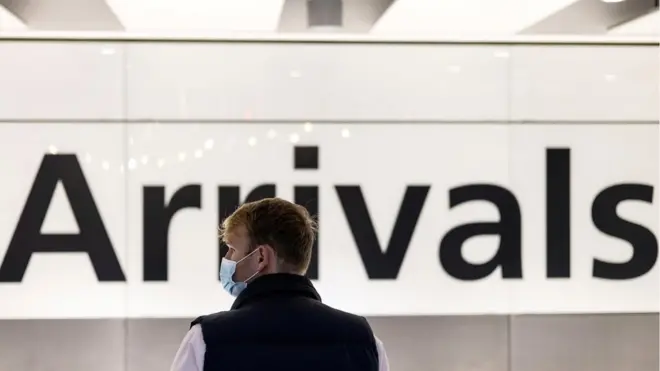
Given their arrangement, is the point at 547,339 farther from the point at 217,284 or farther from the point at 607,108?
the point at 217,284

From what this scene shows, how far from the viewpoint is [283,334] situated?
5.33 ft

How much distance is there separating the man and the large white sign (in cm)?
189

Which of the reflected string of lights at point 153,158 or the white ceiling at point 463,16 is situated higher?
the white ceiling at point 463,16

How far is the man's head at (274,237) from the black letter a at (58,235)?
2041 mm

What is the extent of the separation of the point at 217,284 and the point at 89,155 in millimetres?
929

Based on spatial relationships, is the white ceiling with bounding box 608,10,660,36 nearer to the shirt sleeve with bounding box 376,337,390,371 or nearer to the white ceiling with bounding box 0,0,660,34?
the white ceiling with bounding box 0,0,660,34

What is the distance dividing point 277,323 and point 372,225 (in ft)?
6.97

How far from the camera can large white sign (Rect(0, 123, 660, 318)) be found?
363cm

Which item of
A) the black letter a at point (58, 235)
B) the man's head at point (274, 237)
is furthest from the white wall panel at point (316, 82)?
the man's head at point (274, 237)

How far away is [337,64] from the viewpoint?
12.1 ft

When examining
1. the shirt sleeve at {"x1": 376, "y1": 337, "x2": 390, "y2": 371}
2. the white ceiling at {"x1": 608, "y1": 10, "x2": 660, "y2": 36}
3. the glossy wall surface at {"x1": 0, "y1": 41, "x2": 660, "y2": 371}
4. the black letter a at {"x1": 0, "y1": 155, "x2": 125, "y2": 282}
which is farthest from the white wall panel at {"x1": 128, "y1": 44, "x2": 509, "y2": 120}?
the shirt sleeve at {"x1": 376, "y1": 337, "x2": 390, "y2": 371}

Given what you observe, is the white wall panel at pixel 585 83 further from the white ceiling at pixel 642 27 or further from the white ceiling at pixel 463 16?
the white ceiling at pixel 463 16

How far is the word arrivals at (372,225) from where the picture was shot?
362 centimetres

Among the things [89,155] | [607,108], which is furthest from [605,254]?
[89,155]
